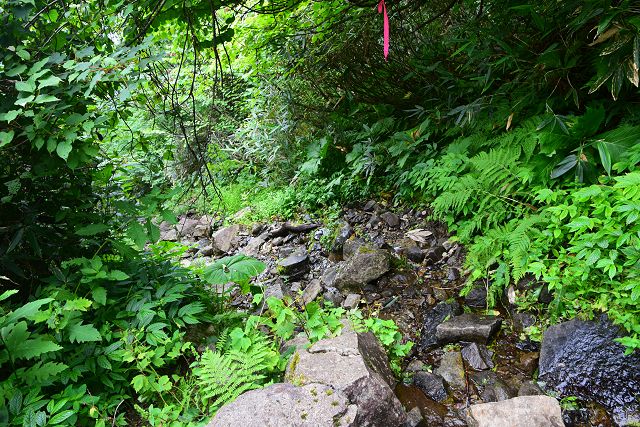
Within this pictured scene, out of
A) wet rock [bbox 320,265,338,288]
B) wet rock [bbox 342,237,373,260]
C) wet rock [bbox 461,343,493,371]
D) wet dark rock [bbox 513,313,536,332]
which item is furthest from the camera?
wet rock [bbox 342,237,373,260]

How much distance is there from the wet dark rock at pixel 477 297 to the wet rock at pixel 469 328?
0.47 ft

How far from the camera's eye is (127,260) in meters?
2.93

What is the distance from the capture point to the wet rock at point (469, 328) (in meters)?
2.60

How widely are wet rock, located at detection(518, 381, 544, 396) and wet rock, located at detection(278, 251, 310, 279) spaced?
2598 mm

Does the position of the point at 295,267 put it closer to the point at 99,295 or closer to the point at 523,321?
the point at 99,295

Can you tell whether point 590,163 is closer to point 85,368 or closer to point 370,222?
point 370,222

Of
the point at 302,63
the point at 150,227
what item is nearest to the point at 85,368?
the point at 150,227

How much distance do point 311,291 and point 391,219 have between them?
4.40 ft

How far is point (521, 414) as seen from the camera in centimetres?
184

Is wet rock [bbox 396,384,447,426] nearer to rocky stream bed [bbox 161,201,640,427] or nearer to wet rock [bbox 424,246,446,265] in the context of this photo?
rocky stream bed [bbox 161,201,640,427]

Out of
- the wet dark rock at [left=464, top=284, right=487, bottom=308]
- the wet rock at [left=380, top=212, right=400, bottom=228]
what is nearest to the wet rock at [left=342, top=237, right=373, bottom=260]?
the wet rock at [left=380, top=212, right=400, bottom=228]

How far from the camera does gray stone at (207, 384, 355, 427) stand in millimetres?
1630

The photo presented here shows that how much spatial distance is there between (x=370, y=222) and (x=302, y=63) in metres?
2.78

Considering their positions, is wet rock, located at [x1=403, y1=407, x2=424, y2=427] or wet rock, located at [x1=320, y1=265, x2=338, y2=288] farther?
wet rock, located at [x1=320, y1=265, x2=338, y2=288]
